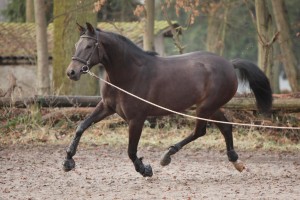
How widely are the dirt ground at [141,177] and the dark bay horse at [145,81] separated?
0.38 metres

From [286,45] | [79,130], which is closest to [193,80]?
[79,130]

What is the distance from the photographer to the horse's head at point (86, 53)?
9445 millimetres

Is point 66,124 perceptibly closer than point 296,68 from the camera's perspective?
Yes

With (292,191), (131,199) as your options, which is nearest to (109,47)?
(131,199)

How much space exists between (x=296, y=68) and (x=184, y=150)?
389 inches

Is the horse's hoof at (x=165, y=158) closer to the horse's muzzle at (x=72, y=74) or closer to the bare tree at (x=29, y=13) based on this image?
the horse's muzzle at (x=72, y=74)

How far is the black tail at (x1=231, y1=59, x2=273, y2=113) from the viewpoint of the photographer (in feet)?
38.1

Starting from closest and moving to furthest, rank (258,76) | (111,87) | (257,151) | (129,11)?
(111,87), (258,76), (257,151), (129,11)

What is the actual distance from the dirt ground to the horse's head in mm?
1496

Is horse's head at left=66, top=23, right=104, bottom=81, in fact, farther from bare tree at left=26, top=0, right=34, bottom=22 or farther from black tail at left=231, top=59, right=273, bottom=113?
bare tree at left=26, top=0, right=34, bottom=22

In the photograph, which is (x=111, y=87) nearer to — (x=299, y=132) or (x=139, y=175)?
(x=139, y=175)

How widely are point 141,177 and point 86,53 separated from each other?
1998 mm

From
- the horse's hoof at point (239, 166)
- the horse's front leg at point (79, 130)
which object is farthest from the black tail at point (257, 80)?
the horse's front leg at point (79, 130)

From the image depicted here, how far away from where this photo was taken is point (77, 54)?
9.56m
